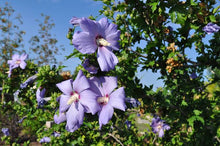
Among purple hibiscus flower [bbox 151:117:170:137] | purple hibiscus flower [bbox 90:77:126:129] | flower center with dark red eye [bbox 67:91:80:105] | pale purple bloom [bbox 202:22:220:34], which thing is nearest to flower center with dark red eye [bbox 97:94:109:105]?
purple hibiscus flower [bbox 90:77:126:129]

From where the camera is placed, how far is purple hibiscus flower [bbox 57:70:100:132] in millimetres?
1044

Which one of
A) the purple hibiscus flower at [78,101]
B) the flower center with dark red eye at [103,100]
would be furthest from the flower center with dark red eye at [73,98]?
the flower center with dark red eye at [103,100]

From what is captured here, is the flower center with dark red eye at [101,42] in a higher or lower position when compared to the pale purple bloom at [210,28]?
lower

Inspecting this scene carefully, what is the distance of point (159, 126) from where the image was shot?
3504 mm

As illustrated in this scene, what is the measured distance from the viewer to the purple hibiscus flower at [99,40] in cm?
100

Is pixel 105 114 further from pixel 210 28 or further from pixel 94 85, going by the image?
pixel 210 28

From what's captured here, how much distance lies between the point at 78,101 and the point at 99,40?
324mm

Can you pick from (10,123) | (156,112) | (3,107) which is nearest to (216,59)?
(156,112)

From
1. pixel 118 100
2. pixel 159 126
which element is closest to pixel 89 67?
pixel 118 100

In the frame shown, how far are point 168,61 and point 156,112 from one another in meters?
0.86

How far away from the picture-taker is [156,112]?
274 cm

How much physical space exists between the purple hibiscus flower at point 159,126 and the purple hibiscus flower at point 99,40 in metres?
2.48

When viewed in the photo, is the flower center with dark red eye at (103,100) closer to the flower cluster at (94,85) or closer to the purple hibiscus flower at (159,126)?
the flower cluster at (94,85)

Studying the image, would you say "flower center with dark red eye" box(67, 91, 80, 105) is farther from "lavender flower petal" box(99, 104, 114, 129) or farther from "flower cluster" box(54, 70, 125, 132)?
"lavender flower petal" box(99, 104, 114, 129)
